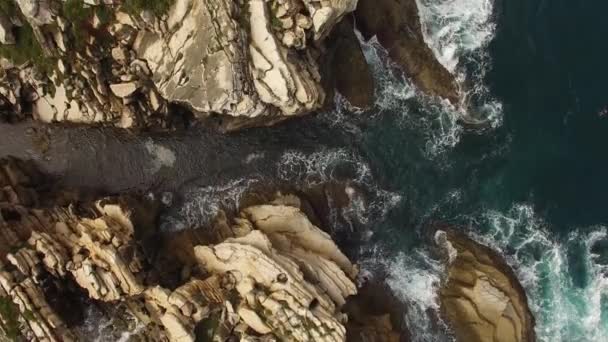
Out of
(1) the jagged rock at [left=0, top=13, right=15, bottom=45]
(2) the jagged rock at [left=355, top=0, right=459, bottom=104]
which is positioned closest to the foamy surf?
(2) the jagged rock at [left=355, top=0, right=459, bottom=104]

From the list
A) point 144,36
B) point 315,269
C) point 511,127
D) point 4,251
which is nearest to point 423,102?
point 511,127

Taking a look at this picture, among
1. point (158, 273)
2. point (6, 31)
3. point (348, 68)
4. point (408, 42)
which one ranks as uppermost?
point (408, 42)

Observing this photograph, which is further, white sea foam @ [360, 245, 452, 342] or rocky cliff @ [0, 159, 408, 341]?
white sea foam @ [360, 245, 452, 342]

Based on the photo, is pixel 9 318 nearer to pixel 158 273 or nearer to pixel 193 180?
pixel 158 273

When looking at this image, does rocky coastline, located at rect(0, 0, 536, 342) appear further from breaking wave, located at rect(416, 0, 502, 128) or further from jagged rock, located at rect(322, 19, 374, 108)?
breaking wave, located at rect(416, 0, 502, 128)

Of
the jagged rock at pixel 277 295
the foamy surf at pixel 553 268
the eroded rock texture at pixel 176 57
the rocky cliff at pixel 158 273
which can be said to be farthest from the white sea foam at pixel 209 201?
the foamy surf at pixel 553 268

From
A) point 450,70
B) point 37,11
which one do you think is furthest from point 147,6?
point 450,70
